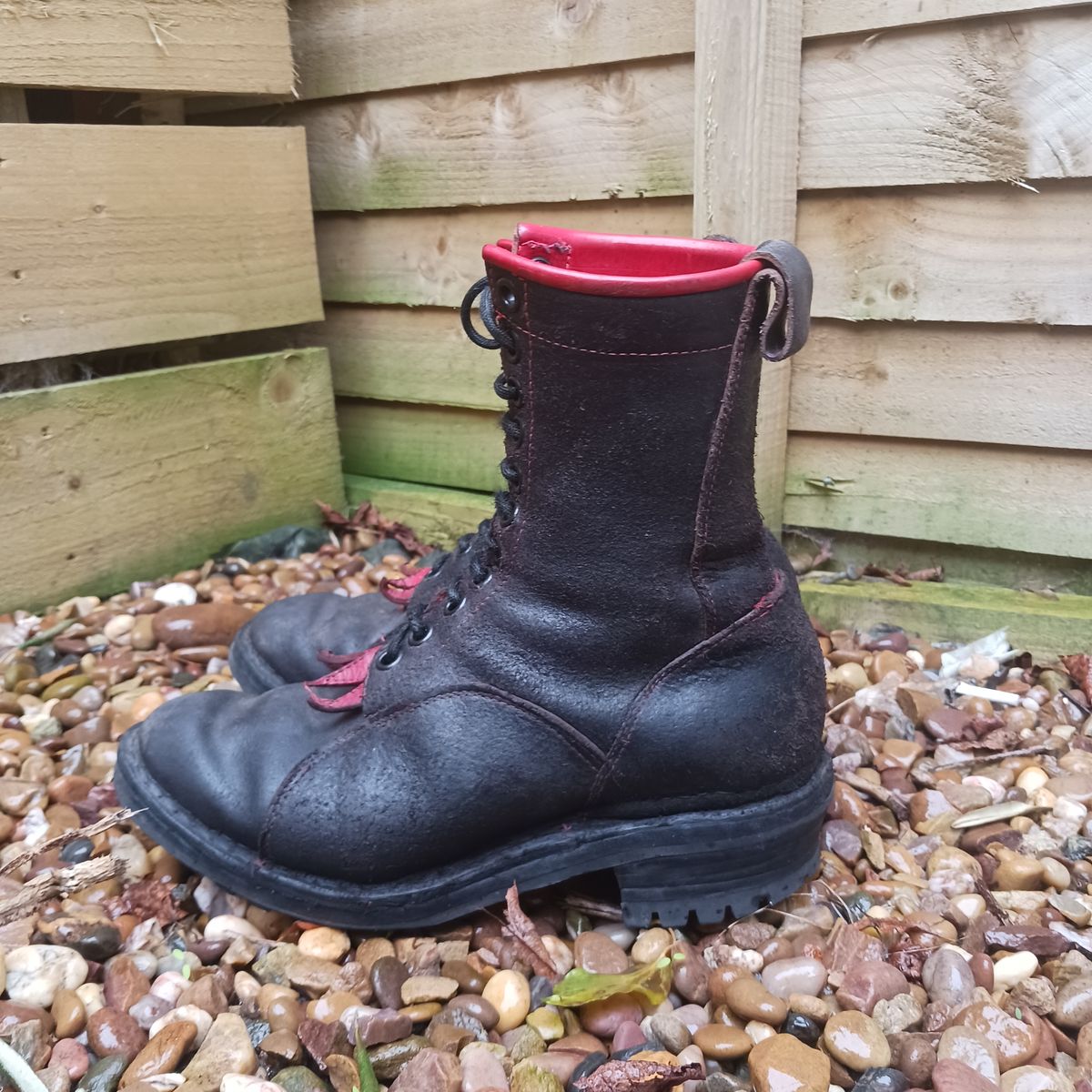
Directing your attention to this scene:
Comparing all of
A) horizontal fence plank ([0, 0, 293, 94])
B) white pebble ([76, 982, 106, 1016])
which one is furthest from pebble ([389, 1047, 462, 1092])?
horizontal fence plank ([0, 0, 293, 94])

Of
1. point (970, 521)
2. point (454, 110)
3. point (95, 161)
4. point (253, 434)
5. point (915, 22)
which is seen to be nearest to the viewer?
point (915, 22)

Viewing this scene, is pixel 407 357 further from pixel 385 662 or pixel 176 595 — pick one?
pixel 385 662

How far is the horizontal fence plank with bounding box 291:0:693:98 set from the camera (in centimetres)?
177

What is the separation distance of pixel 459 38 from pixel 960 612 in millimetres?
1476

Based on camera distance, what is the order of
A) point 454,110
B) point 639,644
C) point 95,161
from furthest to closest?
point 454,110 → point 95,161 → point 639,644

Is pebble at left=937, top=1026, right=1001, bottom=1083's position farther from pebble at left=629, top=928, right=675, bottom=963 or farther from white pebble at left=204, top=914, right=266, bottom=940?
white pebble at left=204, top=914, right=266, bottom=940

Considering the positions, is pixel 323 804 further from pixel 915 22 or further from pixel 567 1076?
pixel 915 22

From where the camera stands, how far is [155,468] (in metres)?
2.07

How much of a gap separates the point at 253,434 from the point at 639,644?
149cm

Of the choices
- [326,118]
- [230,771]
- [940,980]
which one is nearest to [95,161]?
[326,118]

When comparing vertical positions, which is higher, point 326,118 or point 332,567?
point 326,118

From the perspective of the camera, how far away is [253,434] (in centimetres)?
225

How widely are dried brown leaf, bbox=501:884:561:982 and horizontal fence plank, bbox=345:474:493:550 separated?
122 cm

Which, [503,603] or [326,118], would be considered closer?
[503,603]
